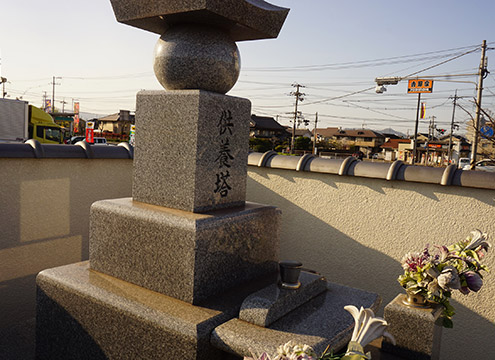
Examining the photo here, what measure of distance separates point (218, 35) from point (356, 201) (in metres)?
2.86

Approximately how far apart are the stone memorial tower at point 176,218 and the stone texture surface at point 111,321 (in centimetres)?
1

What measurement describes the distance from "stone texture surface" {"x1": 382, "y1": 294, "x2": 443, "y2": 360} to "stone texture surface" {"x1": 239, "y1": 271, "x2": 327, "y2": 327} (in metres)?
0.77

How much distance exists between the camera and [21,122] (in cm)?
2038

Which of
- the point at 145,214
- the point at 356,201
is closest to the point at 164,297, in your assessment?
the point at 145,214

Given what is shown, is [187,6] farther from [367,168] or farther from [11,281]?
[11,281]

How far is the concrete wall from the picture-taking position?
173 inches

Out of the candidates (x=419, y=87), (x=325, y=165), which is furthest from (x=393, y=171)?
(x=419, y=87)

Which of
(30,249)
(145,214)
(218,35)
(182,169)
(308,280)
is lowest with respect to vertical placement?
(30,249)

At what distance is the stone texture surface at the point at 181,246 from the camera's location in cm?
310

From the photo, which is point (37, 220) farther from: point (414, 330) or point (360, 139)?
point (360, 139)

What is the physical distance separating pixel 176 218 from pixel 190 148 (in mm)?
631

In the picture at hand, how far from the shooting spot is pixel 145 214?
335cm

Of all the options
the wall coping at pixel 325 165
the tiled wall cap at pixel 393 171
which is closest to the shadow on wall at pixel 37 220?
the wall coping at pixel 325 165

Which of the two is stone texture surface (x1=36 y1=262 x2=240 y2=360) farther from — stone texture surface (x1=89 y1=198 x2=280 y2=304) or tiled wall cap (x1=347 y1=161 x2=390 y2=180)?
tiled wall cap (x1=347 y1=161 x2=390 y2=180)
